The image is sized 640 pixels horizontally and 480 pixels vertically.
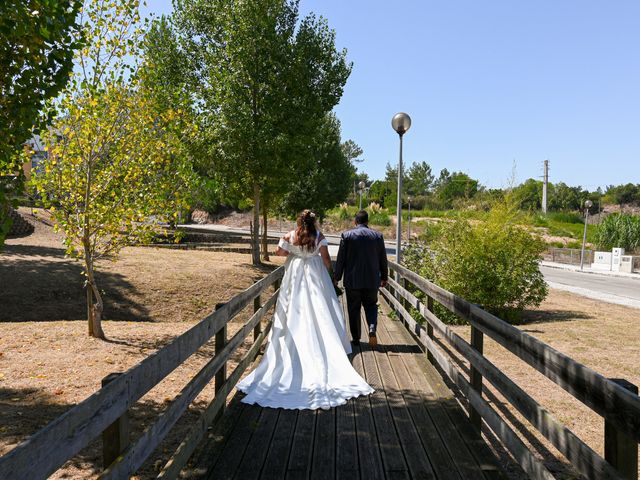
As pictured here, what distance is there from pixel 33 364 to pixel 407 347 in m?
6.09

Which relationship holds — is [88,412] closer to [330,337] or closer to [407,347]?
[330,337]

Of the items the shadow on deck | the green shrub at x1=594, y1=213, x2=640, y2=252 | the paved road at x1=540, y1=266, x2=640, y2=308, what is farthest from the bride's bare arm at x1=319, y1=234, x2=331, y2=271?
the green shrub at x1=594, y1=213, x2=640, y2=252

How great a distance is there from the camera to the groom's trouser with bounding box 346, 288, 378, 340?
7781 millimetres

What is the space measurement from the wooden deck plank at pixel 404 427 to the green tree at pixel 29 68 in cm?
434

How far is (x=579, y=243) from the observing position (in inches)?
2130

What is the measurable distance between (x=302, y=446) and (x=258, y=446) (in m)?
0.35

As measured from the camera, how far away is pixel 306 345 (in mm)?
6043

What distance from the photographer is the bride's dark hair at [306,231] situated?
6906 millimetres

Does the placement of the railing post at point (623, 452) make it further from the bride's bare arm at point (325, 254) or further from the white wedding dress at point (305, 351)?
the bride's bare arm at point (325, 254)

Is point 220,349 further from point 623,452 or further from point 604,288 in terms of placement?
point 604,288

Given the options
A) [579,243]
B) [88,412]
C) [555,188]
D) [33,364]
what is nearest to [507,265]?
[33,364]

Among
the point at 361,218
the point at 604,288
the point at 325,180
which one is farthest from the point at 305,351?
the point at 325,180

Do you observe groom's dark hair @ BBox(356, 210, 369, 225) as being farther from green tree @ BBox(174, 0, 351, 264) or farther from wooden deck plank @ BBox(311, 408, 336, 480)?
green tree @ BBox(174, 0, 351, 264)

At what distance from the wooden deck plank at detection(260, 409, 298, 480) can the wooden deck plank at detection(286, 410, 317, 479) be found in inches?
1.5
